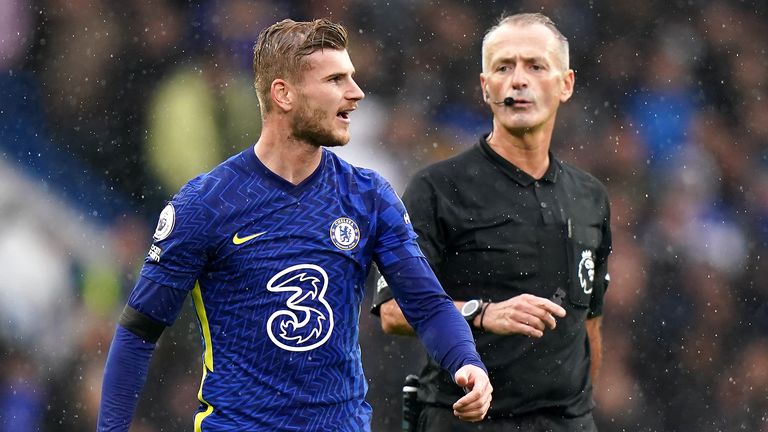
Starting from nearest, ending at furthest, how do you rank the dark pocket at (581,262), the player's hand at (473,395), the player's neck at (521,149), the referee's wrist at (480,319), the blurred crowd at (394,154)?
the player's hand at (473,395) → the referee's wrist at (480,319) → the dark pocket at (581,262) → the player's neck at (521,149) → the blurred crowd at (394,154)

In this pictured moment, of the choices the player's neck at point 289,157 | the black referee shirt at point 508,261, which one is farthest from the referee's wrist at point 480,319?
the player's neck at point 289,157

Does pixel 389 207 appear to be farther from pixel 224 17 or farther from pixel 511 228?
pixel 224 17

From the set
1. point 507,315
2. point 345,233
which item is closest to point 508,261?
point 507,315

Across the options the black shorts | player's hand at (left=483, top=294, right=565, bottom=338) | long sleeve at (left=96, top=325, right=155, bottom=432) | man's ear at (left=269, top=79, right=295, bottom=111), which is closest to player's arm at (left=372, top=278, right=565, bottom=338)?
player's hand at (left=483, top=294, right=565, bottom=338)

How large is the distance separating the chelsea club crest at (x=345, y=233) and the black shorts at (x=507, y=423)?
40.7 inches

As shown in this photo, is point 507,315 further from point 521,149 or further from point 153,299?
point 153,299

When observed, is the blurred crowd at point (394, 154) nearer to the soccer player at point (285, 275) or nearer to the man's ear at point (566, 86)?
the man's ear at point (566, 86)

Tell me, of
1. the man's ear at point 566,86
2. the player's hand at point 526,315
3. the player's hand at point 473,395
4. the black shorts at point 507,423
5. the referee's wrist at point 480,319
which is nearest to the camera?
the player's hand at point 473,395

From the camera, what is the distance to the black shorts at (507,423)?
13.6 feet

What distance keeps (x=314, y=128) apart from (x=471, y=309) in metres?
0.94

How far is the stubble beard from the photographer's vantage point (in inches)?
133

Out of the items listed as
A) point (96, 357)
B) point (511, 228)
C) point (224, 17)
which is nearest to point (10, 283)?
point (96, 357)

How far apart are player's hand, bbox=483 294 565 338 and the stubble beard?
78cm

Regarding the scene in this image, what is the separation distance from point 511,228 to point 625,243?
3.00m
